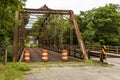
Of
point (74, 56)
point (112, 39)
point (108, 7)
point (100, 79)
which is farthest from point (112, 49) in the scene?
point (100, 79)

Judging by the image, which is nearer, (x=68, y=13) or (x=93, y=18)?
(x=68, y=13)

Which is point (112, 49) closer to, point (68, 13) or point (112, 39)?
point (68, 13)

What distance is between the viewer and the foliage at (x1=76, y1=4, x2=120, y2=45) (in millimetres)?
51500

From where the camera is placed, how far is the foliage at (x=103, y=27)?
169 ft

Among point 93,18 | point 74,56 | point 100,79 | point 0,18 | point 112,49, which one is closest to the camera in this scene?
point 100,79

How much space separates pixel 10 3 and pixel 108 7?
4215cm

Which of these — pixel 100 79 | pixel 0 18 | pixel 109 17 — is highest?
pixel 109 17

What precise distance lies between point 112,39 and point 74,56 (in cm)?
3035

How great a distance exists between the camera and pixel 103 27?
173 ft

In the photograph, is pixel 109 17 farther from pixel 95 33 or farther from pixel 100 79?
pixel 100 79

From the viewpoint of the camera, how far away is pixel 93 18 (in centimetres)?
5475

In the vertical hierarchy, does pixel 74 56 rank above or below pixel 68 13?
below

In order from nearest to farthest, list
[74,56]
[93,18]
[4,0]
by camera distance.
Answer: [4,0] → [74,56] → [93,18]

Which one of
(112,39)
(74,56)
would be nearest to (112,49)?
(74,56)
